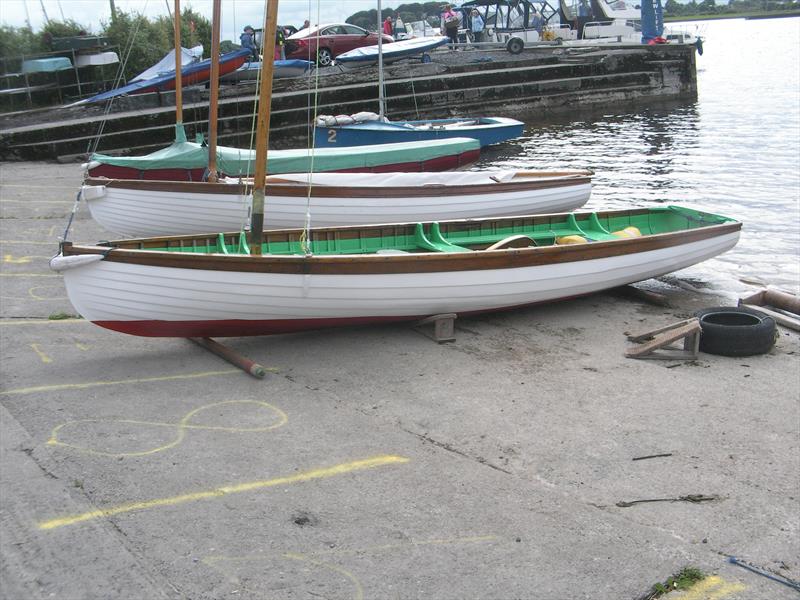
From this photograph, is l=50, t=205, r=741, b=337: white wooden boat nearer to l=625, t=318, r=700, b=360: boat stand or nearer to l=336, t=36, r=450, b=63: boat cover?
l=625, t=318, r=700, b=360: boat stand

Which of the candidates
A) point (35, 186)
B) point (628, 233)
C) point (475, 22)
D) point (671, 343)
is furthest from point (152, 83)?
point (475, 22)

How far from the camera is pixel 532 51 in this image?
47.9 metres

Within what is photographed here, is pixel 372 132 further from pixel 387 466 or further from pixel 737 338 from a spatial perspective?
pixel 387 466

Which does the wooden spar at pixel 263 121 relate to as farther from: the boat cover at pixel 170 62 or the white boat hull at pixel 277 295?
the boat cover at pixel 170 62

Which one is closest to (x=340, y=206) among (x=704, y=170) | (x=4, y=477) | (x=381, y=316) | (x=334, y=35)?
(x=381, y=316)

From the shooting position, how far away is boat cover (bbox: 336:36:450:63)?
120 feet

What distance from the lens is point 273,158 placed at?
17141mm

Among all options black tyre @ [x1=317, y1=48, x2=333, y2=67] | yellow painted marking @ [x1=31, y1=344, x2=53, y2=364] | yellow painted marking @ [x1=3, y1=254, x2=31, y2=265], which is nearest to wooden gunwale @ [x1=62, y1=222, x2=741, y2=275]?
yellow painted marking @ [x1=31, y1=344, x2=53, y2=364]

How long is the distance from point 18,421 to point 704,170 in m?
22.5

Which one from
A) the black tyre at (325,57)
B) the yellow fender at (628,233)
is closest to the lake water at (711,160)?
the yellow fender at (628,233)

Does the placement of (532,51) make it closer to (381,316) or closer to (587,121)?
(587,121)

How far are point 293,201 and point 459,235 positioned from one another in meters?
3.19

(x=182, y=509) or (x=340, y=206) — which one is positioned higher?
(x=340, y=206)

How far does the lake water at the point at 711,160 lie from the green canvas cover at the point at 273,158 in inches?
199
